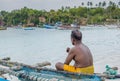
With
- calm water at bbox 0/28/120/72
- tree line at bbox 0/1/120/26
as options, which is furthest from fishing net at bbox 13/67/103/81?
tree line at bbox 0/1/120/26

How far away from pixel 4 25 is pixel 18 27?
18.9 ft

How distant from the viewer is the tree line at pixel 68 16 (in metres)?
113

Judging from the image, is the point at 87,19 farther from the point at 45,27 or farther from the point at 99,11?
the point at 45,27

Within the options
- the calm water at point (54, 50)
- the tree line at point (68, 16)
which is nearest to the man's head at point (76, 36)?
the calm water at point (54, 50)

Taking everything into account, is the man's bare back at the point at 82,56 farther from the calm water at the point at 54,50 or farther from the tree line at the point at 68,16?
the tree line at the point at 68,16

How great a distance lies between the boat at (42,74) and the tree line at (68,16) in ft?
334

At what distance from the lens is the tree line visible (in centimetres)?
11266

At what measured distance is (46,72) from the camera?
8578mm

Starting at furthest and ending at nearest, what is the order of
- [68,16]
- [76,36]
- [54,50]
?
[68,16], [54,50], [76,36]

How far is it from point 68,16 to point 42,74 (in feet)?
344

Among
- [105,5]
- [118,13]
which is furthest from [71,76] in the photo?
[105,5]

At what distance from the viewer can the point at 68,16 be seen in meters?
113

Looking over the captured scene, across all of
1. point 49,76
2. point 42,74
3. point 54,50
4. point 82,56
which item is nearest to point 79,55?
point 82,56

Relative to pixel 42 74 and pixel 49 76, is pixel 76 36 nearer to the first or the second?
pixel 49 76
